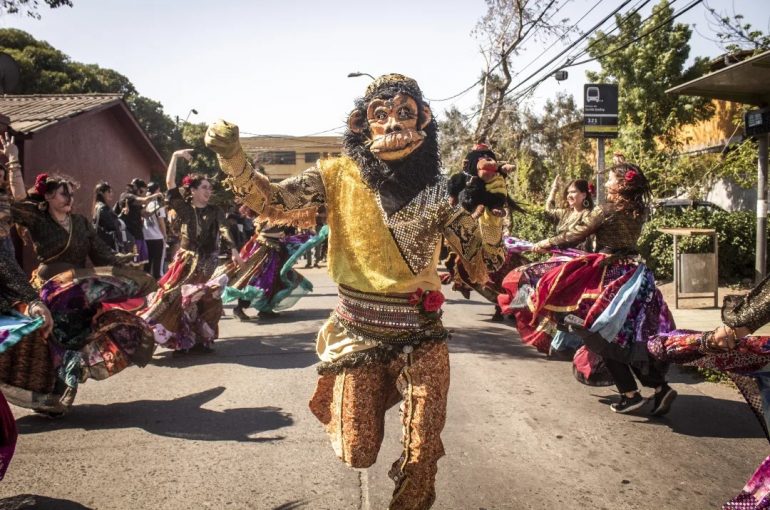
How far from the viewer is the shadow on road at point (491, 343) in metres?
7.54

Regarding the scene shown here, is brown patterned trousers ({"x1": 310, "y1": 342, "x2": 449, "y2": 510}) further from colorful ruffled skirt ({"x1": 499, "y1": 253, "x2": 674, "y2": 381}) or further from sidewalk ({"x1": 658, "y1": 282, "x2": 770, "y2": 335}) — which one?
sidewalk ({"x1": 658, "y1": 282, "x2": 770, "y2": 335})

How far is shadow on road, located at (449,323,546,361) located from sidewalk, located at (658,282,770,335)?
2.17 m

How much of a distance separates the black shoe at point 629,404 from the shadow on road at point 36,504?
13.0 ft

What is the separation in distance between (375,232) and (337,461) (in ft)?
6.46

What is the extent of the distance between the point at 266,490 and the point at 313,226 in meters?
1.65

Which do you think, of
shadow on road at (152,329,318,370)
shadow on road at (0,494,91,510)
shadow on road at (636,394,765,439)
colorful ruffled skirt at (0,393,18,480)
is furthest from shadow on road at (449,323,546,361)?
colorful ruffled skirt at (0,393,18,480)

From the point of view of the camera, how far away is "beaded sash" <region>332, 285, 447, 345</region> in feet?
9.50

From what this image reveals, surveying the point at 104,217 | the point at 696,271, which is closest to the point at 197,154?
the point at 104,217

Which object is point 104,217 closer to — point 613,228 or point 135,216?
point 135,216

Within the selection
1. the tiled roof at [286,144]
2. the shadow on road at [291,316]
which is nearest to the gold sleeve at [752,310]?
the shadow on road at [291,316]

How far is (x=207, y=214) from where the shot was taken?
25.2 feet

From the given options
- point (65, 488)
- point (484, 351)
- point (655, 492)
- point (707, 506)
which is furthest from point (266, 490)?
point (484, 351)

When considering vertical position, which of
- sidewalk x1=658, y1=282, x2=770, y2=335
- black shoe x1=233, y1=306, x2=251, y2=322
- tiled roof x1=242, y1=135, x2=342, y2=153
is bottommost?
sidewalk x1=658, y1=282, x2=770, y2=335

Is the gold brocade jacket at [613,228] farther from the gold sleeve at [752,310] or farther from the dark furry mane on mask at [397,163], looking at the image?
the dark furry mane on mask at [397,163]
